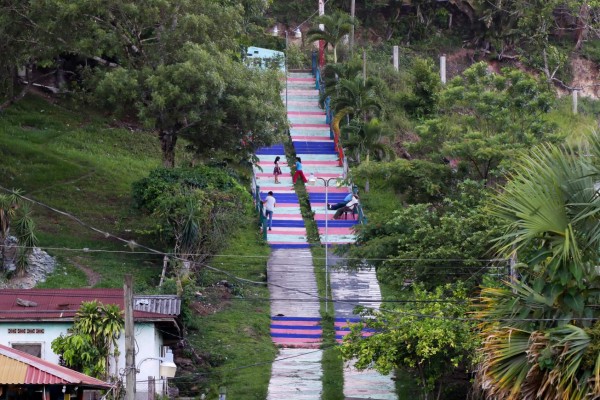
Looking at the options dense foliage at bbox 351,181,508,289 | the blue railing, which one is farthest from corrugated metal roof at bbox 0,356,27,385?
the blue railing

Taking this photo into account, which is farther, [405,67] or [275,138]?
[405,67]

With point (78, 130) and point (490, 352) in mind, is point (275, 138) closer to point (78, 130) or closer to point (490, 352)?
point (78, 130)

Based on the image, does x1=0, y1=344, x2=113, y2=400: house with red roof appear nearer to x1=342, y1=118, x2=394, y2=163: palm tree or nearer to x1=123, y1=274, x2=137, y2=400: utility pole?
x1=123, y1=274, x2=137, y2=400: utility pole

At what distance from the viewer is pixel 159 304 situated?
31266 mm

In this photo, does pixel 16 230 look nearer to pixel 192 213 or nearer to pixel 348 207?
pixel 192 213

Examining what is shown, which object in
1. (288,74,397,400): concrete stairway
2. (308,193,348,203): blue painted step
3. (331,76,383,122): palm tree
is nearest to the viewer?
(288,74,397,400): concrete stairway

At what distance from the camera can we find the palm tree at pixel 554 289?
59.9ft

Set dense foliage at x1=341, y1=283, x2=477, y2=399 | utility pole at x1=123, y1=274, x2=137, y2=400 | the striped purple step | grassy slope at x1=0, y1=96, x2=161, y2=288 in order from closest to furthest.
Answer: utility pole at x1=123, y1=274, x2=137, y2=400, dense foliage at x1=341, y1=283, x2=477, y2=399, the striped purple step, grassy slope at x1=0, y1=96, x2=161, y2=288

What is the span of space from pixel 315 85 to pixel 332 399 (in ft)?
103

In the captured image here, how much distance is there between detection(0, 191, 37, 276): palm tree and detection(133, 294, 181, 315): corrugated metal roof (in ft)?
18.4

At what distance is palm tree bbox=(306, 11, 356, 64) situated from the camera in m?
56.9

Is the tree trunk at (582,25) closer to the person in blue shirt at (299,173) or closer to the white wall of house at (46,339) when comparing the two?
the person in blue shirt at (299,173)

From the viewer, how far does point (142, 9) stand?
131ft

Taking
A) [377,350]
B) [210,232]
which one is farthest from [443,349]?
[210,232]
